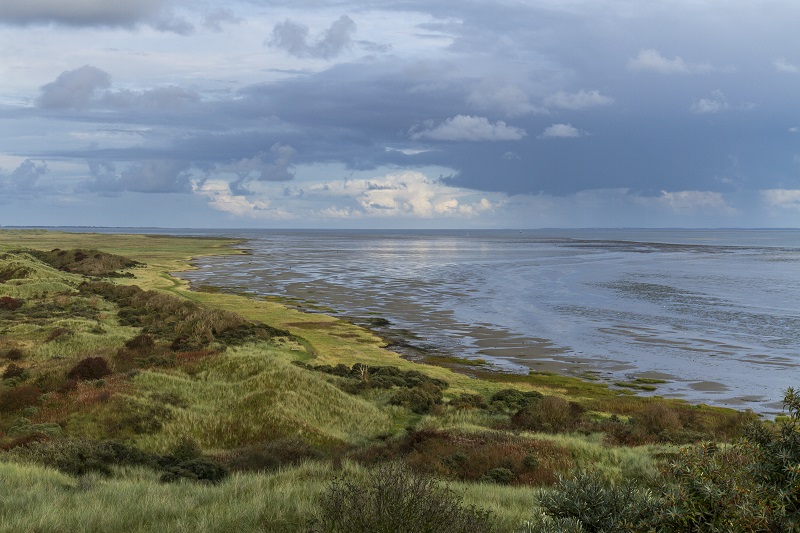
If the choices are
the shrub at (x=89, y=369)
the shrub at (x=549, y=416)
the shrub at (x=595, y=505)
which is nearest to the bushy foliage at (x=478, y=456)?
the shrub at (x=549, y=416)

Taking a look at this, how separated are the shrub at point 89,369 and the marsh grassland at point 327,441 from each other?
0.24 feet

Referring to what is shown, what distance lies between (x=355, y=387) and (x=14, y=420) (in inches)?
522

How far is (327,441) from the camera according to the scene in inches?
800

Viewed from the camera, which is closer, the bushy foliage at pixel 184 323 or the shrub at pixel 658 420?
the shrub at pixel 658 420

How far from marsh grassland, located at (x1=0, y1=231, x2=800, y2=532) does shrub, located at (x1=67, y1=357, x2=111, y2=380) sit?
0.24 feet

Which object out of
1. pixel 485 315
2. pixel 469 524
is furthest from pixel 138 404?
pixel 485 315

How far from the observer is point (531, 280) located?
8819 cm

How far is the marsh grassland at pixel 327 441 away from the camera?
6105mm

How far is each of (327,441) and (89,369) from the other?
1111 centimetres

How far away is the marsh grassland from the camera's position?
6.11 m

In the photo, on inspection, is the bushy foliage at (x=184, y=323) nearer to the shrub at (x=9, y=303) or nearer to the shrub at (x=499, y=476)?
the shrub at (x=9, y=303)

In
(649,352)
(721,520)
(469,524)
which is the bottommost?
(649,352)

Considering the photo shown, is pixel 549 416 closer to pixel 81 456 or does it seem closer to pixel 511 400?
pixel 511 400

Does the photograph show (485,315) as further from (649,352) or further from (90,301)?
(90,301)
